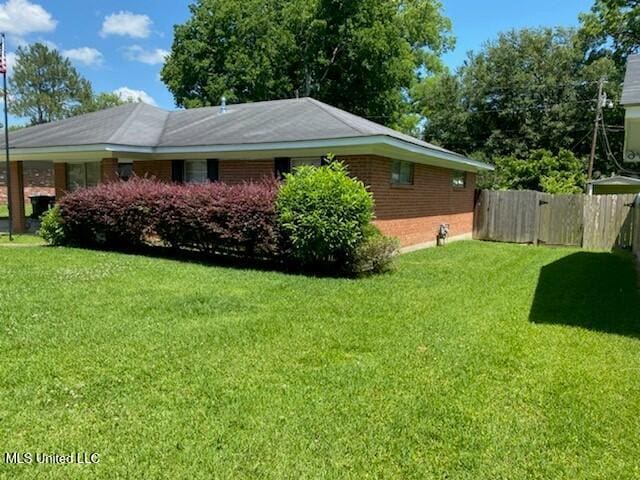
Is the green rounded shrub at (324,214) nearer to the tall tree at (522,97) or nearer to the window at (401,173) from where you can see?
the window at (401,173)

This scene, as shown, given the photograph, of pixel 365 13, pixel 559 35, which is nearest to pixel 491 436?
pixel 365 13

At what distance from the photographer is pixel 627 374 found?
14.5 feet

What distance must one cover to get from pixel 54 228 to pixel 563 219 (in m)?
14.7

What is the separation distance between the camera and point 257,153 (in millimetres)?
12633

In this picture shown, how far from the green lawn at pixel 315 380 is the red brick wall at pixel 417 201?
4127 mm

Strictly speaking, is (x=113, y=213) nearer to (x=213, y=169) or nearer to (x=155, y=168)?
(x=213, y=169)

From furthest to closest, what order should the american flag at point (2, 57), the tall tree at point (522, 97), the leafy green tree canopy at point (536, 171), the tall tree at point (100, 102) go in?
1. the tall tree at point (100, 102)
2. the tall tree at point (522, 97)
3. the leafy green tree canopy at point (536, 171)
4. the american flag at point (2, 57)

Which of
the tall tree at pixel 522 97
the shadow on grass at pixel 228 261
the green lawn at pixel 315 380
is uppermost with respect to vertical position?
the tall tree at pixel 522 97

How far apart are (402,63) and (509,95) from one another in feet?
23.3

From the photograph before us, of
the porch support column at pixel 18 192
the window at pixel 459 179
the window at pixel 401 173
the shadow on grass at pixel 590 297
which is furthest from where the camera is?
the window at pixel 459 179

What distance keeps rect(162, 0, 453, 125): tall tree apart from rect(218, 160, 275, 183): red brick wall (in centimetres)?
1572

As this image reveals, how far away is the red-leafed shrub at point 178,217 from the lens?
379 inches

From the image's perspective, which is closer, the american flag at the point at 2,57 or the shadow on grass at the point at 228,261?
the shadow on grass at the point at 228,261

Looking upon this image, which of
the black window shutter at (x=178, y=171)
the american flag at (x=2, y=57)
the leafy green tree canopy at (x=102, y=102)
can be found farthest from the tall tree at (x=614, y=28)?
the leafy green tree canopy at (x=102, y=102)
